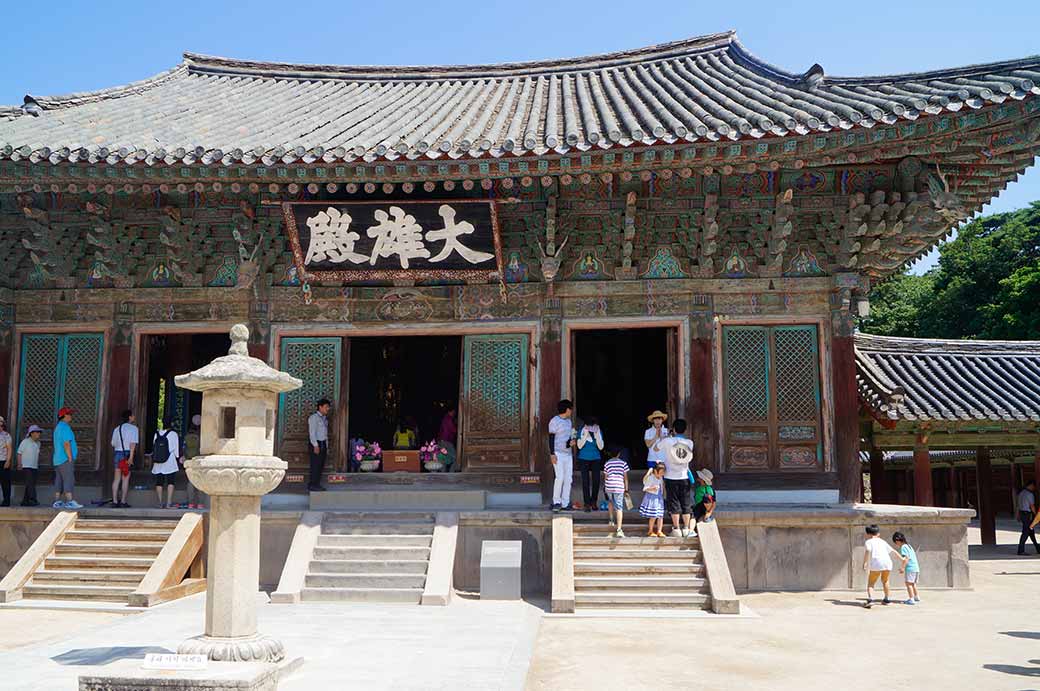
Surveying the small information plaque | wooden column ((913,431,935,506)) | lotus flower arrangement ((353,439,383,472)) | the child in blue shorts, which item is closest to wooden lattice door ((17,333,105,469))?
lotus flower arrangement ((353,439,383,472))

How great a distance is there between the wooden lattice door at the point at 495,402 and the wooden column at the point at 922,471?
9.44m

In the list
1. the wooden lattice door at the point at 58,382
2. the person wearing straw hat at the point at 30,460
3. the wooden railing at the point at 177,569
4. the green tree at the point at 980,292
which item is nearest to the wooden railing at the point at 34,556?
the person wearing straw hat at the point at 30,460

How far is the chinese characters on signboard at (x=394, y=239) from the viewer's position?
467 inches

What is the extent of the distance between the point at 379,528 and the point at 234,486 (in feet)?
16.9

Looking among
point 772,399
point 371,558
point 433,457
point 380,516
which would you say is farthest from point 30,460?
point 772,399

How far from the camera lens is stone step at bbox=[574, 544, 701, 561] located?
10466mm

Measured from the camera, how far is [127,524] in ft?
37.7

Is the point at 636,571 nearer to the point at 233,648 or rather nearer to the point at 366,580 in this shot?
the point at 366,580

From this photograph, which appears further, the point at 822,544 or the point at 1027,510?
the point at 1027,510

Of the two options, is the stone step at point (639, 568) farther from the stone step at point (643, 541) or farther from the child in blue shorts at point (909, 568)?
the child in blue shorts at point (909, 568)

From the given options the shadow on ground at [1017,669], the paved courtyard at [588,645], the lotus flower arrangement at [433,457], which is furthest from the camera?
the lotus flower arrangement at [433,457]

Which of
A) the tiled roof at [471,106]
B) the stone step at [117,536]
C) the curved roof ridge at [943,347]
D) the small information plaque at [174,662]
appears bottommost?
the small information plaque at [174,662]

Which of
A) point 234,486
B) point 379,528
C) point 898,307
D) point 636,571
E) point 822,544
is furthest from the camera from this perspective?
point 898,307

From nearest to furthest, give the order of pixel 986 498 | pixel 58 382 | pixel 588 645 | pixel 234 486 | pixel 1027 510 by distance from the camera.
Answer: pixel 234 486, pixel 588 645, pixel 58 382, pixel 1027 510, pixel 986 498
